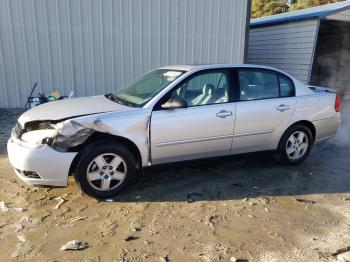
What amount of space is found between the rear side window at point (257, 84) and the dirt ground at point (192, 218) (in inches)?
35.2

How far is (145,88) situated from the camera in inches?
184

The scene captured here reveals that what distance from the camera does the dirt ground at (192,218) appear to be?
10.0 ft

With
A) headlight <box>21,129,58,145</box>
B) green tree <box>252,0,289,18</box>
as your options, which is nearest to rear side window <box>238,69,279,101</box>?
headlight <box>21,129,58,145</box>

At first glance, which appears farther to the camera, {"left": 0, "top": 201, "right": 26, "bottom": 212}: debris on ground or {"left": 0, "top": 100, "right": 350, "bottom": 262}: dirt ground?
{"left": 0, "top": 201, "right": 26, "bottom": 212}: debris on ground

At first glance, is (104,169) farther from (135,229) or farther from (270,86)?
(270,86)

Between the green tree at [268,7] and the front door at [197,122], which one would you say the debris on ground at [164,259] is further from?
the green tree at [268,7]

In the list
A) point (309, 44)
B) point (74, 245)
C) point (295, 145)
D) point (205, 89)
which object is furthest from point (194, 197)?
point (309, 44)

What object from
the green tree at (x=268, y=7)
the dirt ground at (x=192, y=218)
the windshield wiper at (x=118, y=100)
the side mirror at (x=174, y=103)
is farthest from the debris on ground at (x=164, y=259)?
the green tree at (x=268, y=7)

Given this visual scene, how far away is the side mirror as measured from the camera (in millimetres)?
4094

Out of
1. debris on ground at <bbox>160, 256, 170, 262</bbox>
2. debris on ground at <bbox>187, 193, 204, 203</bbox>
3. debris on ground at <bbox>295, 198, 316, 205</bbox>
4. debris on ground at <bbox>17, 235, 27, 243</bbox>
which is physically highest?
debris on ground at <bbox>17, 235, 27, 243</bbox>

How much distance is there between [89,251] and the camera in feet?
9.95

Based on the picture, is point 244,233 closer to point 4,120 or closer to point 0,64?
point 4,120

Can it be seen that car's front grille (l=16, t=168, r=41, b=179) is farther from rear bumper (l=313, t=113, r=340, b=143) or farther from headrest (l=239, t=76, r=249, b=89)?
rear bumper (l=313, t=113, r=340, b=143)

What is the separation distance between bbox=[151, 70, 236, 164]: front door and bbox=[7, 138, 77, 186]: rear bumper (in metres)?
1.06
